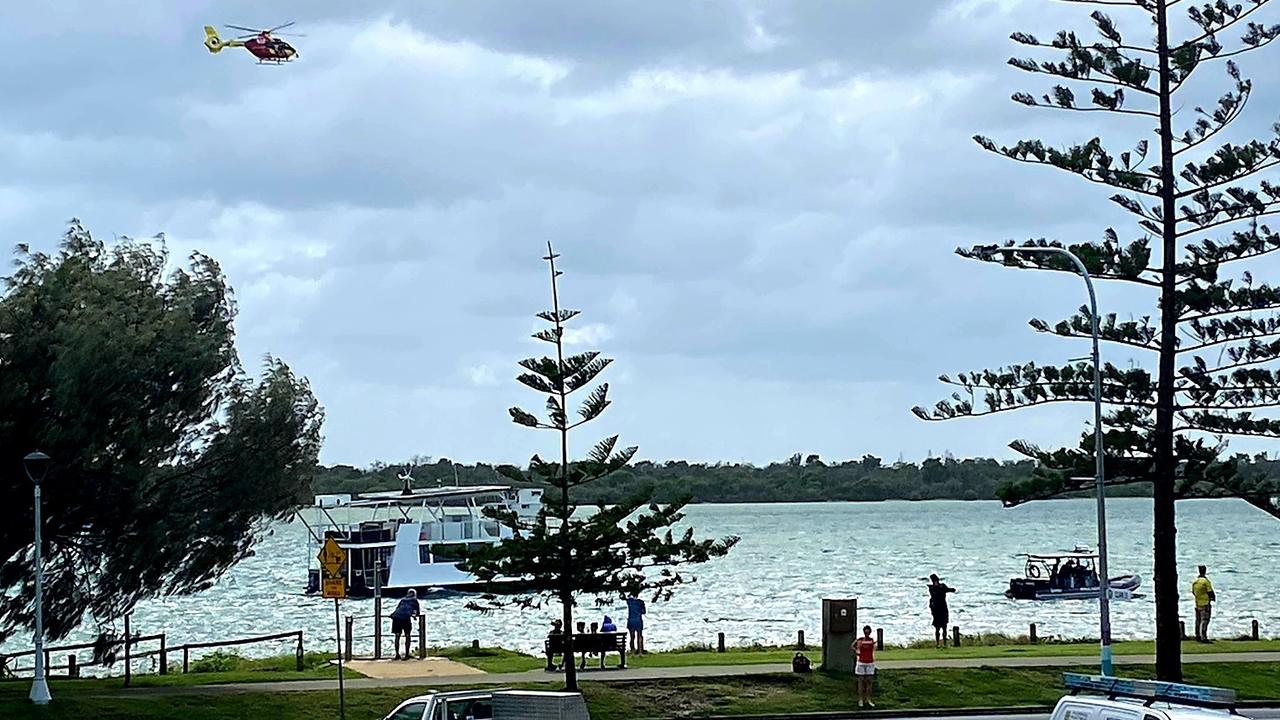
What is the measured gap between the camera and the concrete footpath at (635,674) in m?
30.1

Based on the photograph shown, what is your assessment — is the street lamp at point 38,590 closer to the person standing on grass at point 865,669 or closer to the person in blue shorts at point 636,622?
the person standing on grass at point 865,669

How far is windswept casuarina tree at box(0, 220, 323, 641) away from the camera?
2958 centimetres

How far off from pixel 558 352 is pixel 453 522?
5063cm

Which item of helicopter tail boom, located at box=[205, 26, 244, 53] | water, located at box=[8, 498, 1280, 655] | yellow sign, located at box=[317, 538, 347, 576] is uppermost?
helicopter tail boom, located at box=[205, 26, 244, 53]

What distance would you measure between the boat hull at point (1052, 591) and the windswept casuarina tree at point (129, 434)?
42.5 m

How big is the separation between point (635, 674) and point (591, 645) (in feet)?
6.04

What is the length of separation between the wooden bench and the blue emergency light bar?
18543 mm

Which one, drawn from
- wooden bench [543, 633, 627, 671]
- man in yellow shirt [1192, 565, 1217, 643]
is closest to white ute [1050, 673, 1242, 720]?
wooden bench [543, 633, 627, 671]

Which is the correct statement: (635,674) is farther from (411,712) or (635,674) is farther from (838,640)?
(411,712)

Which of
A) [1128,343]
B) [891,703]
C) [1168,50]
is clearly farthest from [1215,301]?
[891,703]

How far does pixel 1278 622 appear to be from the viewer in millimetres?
58594

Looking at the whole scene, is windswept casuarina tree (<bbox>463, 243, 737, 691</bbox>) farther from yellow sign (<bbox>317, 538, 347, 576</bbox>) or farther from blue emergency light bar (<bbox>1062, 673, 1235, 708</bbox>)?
blue emergency light bar (<bbox>1062, 673, 1235, 708</bbox>)

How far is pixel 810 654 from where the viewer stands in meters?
37.0

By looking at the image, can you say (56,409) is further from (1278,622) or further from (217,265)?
(1278,622)
